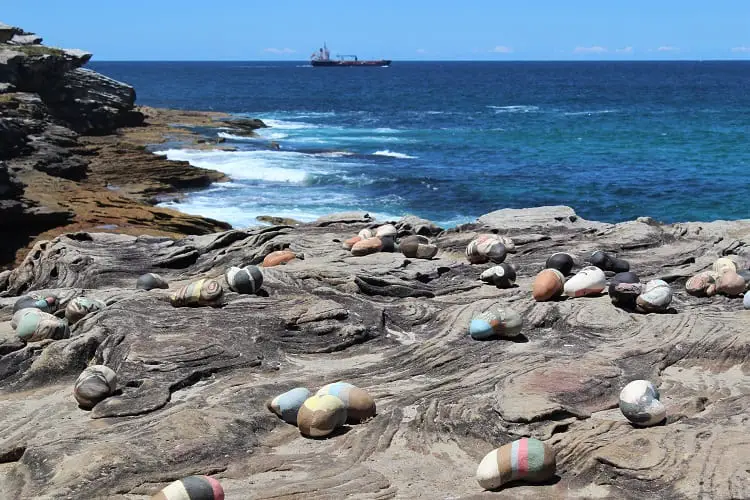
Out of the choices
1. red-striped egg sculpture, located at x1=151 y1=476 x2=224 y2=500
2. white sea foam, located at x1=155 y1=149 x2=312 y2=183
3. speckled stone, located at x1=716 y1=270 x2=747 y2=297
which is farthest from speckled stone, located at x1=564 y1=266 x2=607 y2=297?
white sea foam, located at x1=155 y1=149 x2=312 y2=183

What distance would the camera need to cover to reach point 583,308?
1255cm

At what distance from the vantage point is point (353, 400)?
9586 mm

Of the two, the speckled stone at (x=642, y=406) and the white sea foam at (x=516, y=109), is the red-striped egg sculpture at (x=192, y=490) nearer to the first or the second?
the speckled stone at (x=642, y=406)

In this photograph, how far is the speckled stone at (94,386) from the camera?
10.0 metres

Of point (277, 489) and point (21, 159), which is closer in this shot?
point (277, 489)

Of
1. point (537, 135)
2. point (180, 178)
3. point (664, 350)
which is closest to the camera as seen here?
point (664, 350)

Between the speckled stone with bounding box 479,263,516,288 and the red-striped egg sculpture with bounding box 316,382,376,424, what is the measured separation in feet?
15.5

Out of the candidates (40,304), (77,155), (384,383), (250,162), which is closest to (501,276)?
(384,383)

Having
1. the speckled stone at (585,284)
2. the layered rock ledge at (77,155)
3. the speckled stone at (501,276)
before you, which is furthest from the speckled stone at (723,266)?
the layered rock ledge at (77,155)

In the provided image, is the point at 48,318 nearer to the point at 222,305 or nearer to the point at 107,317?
the point at 107,317

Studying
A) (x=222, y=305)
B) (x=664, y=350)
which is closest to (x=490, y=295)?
(x=664, y=350)

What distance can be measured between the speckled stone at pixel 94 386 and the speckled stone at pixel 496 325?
4.54 m

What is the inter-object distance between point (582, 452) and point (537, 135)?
190 ft

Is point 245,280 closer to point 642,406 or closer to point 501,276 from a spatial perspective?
point 501,276
